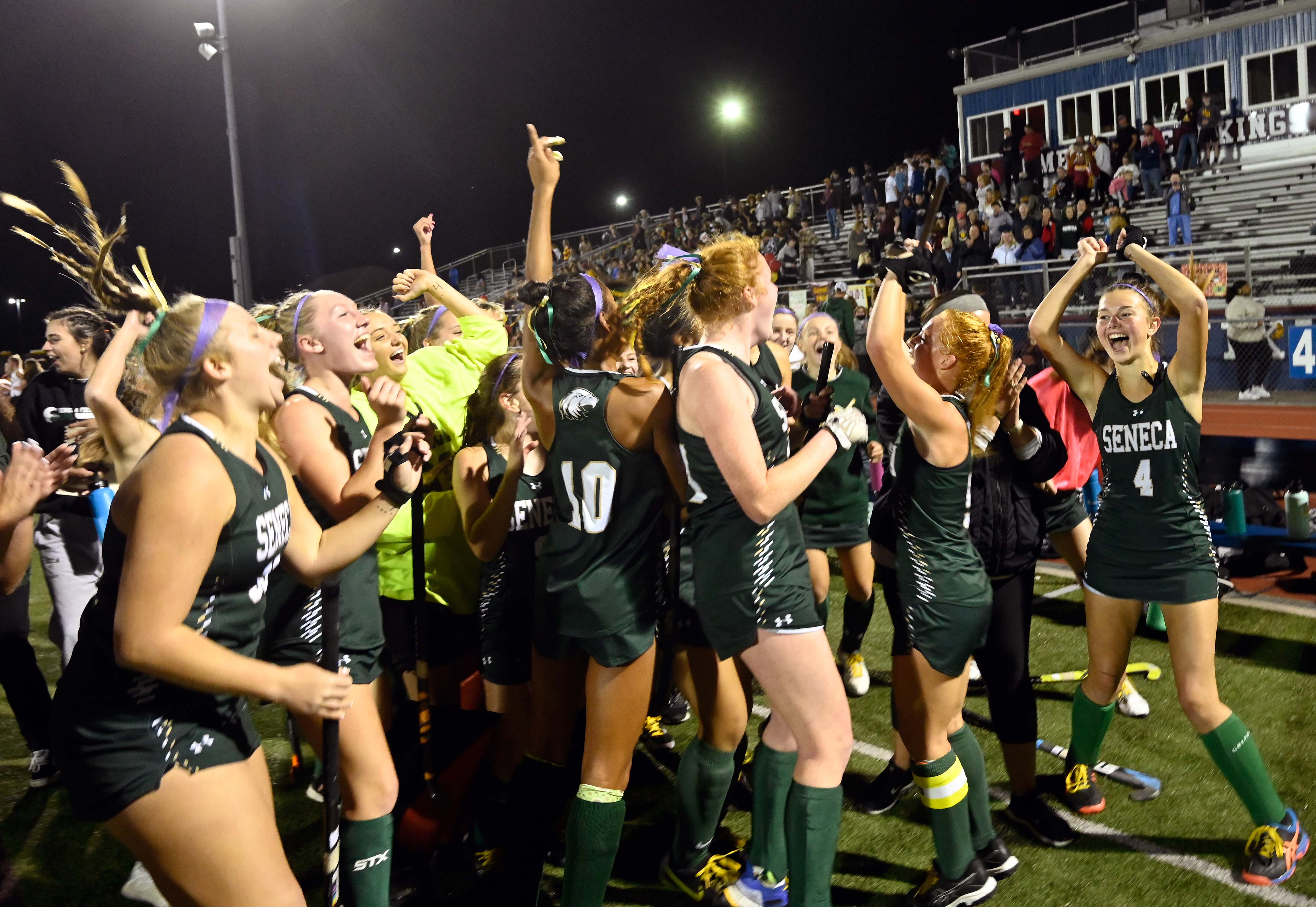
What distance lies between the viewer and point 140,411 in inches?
104

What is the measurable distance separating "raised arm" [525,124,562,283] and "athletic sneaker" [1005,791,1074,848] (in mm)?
2940

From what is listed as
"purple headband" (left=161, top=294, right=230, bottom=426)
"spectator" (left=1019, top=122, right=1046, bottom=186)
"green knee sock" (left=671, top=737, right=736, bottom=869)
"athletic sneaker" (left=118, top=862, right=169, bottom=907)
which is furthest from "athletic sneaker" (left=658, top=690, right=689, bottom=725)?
"spectator" (left=1019, top=122, right=1046, bottom=186)

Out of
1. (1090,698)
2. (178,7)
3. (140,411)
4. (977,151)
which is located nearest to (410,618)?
(140,411)

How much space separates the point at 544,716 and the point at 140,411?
5.33ft

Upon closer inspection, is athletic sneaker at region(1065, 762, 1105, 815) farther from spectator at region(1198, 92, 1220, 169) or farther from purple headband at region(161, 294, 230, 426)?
spectator at region(1198, 92, 1220, 169)

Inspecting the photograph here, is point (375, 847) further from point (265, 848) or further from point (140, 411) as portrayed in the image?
point (140, 411)

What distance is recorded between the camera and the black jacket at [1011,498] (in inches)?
148

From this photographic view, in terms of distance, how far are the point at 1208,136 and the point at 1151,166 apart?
2.60m

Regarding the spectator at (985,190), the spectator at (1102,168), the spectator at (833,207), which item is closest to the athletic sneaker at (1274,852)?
the spectator at (985,190)

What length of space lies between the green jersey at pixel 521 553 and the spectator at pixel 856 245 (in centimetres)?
1626

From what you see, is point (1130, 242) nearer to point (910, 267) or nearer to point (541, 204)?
point (910, 267)

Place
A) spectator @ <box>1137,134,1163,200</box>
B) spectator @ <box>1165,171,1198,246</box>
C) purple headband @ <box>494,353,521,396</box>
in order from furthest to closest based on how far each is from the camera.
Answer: spectator @ <box>1137,134,1163,200</box> → spectator @ <box>1165,171,1198,246</box> → purple headband @ <box>494,353,521,396</box>

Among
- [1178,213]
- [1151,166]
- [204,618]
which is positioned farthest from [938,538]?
[1151,166]

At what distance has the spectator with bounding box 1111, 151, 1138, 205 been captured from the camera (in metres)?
17.9
